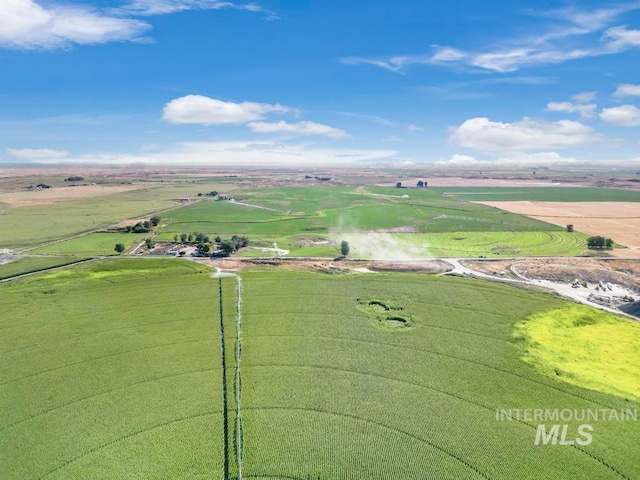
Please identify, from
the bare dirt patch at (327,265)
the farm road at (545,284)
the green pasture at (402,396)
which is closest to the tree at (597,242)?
the farm road at (545,284)

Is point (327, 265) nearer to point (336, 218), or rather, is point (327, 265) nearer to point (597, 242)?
point (336, 218)

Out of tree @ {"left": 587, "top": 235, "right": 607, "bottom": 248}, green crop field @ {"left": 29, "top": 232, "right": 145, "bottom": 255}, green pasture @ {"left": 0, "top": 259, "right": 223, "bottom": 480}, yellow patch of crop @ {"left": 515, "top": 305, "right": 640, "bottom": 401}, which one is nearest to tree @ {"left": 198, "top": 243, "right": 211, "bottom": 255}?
green crop field @ {"left": 29, "top": 232, "right": 145, "bottom": 255}

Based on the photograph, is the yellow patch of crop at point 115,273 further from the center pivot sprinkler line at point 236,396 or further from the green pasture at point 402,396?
the green pasture at point 402,396

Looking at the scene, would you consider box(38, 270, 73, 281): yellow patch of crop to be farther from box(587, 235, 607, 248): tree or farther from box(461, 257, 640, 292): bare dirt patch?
box(587, 235, 607, 248): tree

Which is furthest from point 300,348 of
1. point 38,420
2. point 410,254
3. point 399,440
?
point 410,254

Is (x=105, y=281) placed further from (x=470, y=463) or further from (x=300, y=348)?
(x=470, y=463)
